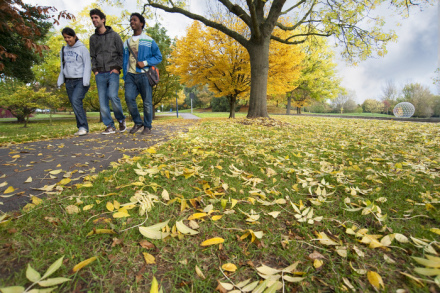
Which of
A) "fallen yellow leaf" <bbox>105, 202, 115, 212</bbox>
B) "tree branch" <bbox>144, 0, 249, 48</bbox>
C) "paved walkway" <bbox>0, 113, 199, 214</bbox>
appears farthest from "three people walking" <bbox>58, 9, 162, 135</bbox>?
"tree branch" <bbox>144, 0, 249, 48</bbox>

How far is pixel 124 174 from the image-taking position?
1915 millimetres

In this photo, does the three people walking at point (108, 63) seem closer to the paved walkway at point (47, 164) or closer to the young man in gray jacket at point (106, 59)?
the young man in gray jacket at point (106, 59)

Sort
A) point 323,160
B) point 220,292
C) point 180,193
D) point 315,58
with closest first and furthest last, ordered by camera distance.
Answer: point 220,292
point 180,193
point 323,160
point 315,58

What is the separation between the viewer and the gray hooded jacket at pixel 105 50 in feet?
13.1

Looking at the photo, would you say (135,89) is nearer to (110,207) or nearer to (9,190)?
(9,190)

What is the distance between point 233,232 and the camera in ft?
3.89

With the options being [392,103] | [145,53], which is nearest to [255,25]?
[145,53]

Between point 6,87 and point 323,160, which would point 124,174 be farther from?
point 6,87

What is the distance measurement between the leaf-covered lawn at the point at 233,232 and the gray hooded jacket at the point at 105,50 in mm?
3119

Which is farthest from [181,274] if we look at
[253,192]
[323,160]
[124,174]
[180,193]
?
[323,160]

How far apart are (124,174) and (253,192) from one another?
127cm

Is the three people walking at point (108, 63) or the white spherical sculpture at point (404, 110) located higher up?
the white spherical sculpture at point (404, 110)

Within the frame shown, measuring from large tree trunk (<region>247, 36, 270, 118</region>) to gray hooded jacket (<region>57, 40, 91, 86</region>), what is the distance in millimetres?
5417

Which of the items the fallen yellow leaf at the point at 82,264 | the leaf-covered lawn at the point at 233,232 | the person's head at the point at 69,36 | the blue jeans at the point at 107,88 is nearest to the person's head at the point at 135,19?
the blue jeans at the point at 107,88
